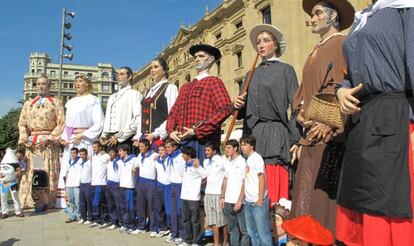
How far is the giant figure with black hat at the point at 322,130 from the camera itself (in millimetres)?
2305

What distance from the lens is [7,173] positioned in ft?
22.0

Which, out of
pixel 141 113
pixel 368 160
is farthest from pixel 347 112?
pixel 141 113

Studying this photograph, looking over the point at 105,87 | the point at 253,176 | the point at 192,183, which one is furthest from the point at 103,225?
the point at 105,87

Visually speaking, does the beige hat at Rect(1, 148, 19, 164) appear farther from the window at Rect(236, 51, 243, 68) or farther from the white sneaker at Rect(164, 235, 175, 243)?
the window at Rect(236, 51, 243, 68)

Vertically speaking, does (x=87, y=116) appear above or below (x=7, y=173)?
above

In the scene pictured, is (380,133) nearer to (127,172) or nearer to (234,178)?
(234,178)

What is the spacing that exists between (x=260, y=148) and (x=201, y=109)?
1.11 meters

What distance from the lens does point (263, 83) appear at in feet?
11.6

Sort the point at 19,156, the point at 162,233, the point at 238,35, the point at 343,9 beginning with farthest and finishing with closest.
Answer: the point at 238,35 → the point at 19,156 → the point at 162,233 → the point at 343,9

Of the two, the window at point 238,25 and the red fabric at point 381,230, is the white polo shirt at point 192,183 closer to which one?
the red fabric at point 381,230

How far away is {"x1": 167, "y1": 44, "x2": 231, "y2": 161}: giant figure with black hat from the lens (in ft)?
14.1

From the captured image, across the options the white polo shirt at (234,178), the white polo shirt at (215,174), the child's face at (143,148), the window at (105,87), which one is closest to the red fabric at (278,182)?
the white polo shirt at (234,178)

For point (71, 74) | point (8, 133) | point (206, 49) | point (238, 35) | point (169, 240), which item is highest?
point (71, 74)

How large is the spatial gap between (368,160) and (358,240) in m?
0.47
